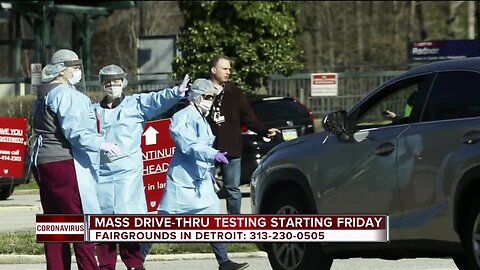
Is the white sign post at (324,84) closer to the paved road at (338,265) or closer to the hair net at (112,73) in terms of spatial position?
the paved road at (338,265)

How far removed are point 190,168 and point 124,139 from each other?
611 millimetres

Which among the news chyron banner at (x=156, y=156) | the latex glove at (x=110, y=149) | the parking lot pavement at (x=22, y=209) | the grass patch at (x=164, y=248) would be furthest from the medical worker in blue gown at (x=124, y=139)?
Answer: the parking lot pavement at (x=22, y=209)

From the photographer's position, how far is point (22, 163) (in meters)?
20.8

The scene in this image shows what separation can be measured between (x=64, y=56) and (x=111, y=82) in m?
1.23

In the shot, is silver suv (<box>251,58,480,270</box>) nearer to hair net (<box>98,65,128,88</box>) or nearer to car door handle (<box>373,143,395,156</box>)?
car door handle (<box>373,143,395,156</box>)

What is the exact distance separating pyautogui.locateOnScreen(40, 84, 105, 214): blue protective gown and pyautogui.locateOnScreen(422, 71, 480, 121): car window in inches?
94.7

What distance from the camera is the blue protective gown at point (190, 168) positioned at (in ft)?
34.3

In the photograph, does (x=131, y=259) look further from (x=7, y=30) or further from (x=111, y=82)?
(x=7, y=30)

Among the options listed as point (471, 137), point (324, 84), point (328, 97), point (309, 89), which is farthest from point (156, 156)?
point (309, 89)

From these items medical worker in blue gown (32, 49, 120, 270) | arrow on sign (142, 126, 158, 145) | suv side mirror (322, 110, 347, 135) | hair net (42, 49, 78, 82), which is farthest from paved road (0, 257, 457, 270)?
hair net (42, 49, 78, 82)

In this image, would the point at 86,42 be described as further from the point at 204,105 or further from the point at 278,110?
the point at 204,105

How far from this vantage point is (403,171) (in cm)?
901

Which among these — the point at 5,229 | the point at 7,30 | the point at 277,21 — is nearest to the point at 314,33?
the point at 7,30

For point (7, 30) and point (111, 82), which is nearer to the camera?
point (111, 82)
